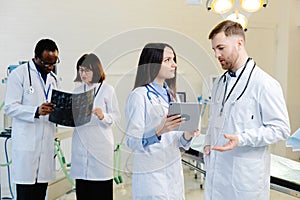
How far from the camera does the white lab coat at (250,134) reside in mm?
1413

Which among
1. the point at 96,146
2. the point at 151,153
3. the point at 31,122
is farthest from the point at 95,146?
the point at 151,153

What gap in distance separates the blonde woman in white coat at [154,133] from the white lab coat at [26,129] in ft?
2.72

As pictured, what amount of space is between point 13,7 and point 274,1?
10.3 ft

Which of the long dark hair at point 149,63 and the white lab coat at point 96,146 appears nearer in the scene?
the long dark hair at point 149,63

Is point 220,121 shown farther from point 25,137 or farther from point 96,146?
point 25,137

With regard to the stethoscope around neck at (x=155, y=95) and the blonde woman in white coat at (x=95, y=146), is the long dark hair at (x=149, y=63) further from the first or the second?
the blonde woman in white coat at (x=95, y=146)

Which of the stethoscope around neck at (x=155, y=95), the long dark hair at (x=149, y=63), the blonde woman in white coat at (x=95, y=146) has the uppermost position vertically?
the long dark hair at (x=149, y=63)

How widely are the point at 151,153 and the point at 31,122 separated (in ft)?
3.10

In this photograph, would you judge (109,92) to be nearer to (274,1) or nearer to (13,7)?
(13,7)

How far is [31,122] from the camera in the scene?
6.73 ft

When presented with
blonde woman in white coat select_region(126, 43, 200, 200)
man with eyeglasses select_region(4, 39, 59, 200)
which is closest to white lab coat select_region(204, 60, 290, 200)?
blonde woman in white coat select_region(126, 43, 200, 200)

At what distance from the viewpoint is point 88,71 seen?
1.94 meters

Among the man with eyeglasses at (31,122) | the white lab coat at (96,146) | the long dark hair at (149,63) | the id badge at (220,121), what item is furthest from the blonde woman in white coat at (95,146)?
the id badge at (220,121)

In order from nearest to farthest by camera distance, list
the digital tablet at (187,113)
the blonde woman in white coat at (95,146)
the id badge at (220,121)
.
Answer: the digital tablet at (187,113) < the id badge at (220,121) < the blonde woman in white coat at (95,146)
